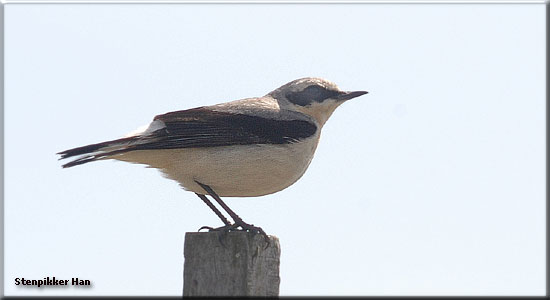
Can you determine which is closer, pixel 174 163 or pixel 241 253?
pixel 241 253

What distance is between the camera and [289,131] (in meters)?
6.93

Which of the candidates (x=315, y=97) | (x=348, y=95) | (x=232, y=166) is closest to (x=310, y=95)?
(x=315, y=97)

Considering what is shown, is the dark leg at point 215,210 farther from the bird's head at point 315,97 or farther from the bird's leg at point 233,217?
the bird's head at point 315,97

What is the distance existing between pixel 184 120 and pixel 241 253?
6.84 feet

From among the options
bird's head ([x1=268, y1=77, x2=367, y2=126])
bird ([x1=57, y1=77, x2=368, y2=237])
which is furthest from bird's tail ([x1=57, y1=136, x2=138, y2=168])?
bird's head ([x1=268, y1=77, x2=367, y2=126])

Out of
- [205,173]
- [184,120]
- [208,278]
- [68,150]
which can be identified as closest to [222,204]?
[205,173]

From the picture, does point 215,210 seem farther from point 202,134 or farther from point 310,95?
point 310,95

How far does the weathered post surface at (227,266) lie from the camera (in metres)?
4.70

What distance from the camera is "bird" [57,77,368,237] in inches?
247

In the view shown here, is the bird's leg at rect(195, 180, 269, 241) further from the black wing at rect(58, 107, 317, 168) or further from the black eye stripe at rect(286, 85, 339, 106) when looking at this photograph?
the black eye stripe at rect(286, 85, 339, 106)

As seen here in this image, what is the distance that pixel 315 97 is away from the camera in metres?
7.81

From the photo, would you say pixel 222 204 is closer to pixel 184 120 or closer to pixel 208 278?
pixel 184 120

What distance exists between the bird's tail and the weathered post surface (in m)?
1.57

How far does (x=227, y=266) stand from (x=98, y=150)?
2.00 meters
